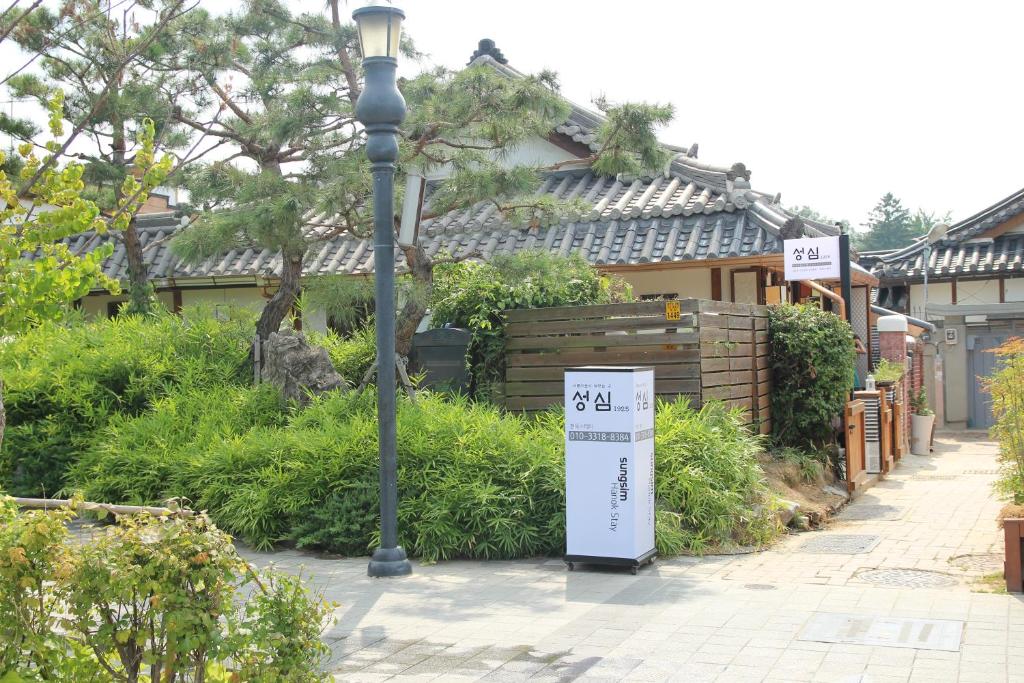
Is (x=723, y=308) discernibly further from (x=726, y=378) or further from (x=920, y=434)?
(x=920, y=434)

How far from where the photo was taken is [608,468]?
795cm

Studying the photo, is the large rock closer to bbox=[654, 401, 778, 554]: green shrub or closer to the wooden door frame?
bbox=[654, 401, 778, 554]: green shrub

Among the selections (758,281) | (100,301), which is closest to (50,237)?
(758,281)

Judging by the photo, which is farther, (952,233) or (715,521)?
(952,233)

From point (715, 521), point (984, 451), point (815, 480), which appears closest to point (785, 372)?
point (815, 480)

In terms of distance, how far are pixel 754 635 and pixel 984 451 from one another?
1591 centimetres

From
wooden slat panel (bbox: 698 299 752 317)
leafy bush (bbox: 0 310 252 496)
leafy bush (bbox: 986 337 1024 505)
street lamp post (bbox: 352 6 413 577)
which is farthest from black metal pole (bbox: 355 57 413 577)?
leafy bush (bbox: 986 337 1024 505)

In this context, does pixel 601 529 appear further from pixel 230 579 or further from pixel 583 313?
pixel 230 579

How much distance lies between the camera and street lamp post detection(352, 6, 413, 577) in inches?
307

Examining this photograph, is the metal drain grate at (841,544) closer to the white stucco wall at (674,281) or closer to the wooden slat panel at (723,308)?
the wooden slat panel at (723,308)

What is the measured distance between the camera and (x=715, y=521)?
8.92 meters

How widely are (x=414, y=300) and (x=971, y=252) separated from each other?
19628 mm

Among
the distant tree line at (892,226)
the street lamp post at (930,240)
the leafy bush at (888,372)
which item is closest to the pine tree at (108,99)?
the leafy bush at (888,372)

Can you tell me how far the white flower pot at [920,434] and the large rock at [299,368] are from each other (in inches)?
496
